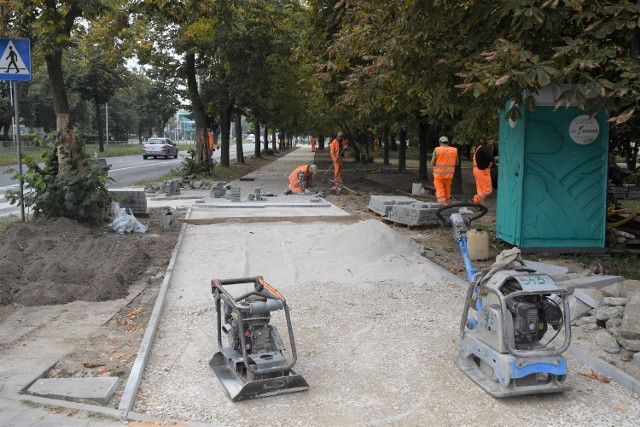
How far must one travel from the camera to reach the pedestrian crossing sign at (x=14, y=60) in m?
9.70

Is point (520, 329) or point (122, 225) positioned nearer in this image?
point (520, 329)

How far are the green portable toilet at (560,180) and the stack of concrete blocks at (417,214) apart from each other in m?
2.68

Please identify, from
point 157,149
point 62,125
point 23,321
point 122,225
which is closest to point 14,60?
point 62,125

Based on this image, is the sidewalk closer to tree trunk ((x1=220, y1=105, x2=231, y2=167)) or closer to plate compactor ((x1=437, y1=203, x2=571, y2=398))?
plate compactor ((x1=437, y1=203, x2=571, y2=398))

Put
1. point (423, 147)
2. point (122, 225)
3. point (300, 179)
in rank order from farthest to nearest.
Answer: point (423, 147)
point (300, 179)
point (122, 225)

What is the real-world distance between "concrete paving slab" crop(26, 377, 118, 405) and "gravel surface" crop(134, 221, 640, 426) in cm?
26

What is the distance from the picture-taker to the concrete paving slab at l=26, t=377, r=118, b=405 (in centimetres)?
431

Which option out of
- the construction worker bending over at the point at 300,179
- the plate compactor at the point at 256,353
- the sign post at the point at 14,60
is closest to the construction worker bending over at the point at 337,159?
the construction worker bending over at the point at 300,179

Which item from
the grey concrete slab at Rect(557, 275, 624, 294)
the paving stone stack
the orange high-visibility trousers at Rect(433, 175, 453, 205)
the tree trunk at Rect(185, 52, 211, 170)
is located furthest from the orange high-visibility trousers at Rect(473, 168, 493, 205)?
the tree trunk at Rect(185, 52, 211, 170)

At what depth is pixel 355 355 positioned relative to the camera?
210 inches

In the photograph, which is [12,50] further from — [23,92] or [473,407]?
[23,92]

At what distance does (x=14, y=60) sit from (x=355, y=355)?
780 cm

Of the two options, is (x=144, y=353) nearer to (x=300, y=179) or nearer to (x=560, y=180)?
(x=560, y=180)

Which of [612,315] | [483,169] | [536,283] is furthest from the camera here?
[483,169]
